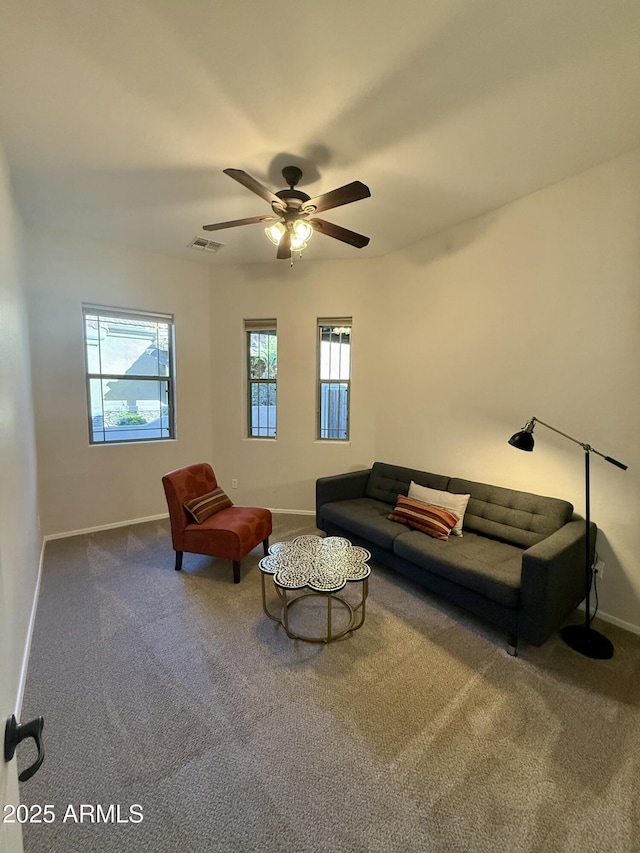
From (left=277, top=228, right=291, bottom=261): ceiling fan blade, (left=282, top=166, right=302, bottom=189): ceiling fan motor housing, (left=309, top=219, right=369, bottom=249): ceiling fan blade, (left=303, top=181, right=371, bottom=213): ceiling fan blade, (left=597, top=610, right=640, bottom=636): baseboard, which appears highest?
(left=282, top=166, right=302, bottom=189): ceiling fan motor housing

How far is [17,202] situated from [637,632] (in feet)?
18.4

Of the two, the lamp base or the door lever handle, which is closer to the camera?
the door lever handle

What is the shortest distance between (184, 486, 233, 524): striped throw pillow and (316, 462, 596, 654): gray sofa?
98 centimetres

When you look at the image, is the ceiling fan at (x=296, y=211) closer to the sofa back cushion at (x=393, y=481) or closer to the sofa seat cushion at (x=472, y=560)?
the sofa back cushion at (x=393, y=481)

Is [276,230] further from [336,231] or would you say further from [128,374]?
[128,374]

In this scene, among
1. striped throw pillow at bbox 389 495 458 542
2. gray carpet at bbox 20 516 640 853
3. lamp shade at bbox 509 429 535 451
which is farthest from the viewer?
striped throw pillow at bbox 389 495 458 542

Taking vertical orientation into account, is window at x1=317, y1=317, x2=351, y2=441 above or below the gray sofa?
above

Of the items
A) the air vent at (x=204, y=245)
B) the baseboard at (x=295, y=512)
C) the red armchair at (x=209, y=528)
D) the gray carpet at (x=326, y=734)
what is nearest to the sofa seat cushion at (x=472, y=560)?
the gray carpet at (x=326, y=734)

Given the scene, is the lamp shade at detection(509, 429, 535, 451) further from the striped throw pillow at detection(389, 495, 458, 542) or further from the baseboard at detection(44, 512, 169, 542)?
the baseboard at detection(44, 512, 169, 542)

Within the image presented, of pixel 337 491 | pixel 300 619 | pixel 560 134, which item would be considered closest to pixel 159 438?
pixel 337 491

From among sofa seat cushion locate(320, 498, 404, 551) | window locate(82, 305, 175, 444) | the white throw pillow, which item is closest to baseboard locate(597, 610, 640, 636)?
the white throw pillow

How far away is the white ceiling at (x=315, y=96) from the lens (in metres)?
1.51

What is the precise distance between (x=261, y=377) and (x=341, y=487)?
5.86 ft

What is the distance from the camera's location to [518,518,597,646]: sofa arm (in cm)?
197
